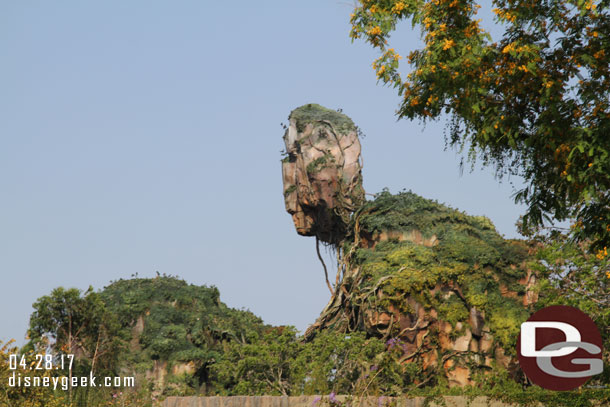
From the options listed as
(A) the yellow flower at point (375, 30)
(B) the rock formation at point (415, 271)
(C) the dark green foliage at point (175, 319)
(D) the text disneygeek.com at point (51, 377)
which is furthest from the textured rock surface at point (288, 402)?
(C) the dark green foliage at point (175, 319)

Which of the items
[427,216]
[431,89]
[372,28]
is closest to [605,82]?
[431,89]

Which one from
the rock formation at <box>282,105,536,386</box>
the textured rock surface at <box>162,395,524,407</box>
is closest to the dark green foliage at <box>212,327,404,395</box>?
the rock formation at <box>282,105,536,386</box>

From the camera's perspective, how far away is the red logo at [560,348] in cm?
1994

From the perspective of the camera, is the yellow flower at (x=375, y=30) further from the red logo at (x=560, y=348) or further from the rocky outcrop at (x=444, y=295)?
the rocky outcrop at (x=444, y=295)

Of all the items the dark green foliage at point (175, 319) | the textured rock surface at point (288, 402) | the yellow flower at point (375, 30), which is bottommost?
the textured rock surface at point (288, 402)

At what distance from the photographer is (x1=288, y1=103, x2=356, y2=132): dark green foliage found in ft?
113

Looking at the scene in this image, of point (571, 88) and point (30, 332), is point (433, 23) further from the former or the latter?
point (30, 332)

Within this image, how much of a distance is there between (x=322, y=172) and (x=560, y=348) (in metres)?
15.5

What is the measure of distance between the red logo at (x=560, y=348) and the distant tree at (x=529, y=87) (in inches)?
198

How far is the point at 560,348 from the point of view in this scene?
20609mm

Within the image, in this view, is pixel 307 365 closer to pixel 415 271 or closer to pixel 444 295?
pixel 415 271

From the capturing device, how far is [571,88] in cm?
1584

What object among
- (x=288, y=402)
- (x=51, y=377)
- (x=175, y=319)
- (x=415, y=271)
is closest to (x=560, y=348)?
(x=415, y=271)

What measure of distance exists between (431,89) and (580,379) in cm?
898
